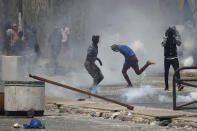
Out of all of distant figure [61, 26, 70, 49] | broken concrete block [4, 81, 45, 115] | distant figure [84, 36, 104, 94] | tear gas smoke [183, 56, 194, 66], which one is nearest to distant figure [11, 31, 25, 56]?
A: distant figure [61, 26, 70, 49]

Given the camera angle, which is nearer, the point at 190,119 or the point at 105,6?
the point at 190,119

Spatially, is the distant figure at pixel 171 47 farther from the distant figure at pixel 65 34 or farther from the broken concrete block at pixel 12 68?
the distant figure at pixel 65 34

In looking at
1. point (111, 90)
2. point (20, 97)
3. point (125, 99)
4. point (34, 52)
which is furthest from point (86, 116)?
point (34, 52)

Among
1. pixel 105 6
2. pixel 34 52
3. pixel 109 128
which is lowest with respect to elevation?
pixel 109 128

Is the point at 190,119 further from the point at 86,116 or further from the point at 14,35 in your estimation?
the point at 14,35

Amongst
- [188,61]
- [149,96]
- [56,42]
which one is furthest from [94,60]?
[188,61]

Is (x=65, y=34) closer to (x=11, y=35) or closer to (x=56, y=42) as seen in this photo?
(x=56, y=42)

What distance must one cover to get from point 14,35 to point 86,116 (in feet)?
48.3

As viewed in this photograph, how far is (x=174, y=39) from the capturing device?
55.1ft

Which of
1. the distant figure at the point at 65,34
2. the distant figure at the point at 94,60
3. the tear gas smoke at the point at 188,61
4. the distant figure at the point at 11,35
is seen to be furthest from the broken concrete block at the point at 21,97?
the tear gas smoke at the point at 188,61

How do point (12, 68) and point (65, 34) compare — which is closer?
point (12, 68)

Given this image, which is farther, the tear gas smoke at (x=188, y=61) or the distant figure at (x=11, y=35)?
the tear gas smoke at (x=188, y=61)

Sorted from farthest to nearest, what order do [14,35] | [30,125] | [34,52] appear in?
1. [14,35]
2. [34,52]
3. [30,125]

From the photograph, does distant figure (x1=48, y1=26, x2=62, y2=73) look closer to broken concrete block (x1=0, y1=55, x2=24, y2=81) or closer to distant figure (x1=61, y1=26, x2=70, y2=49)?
distant figure (x1=61, y1=26, x2=70, y2=49)
